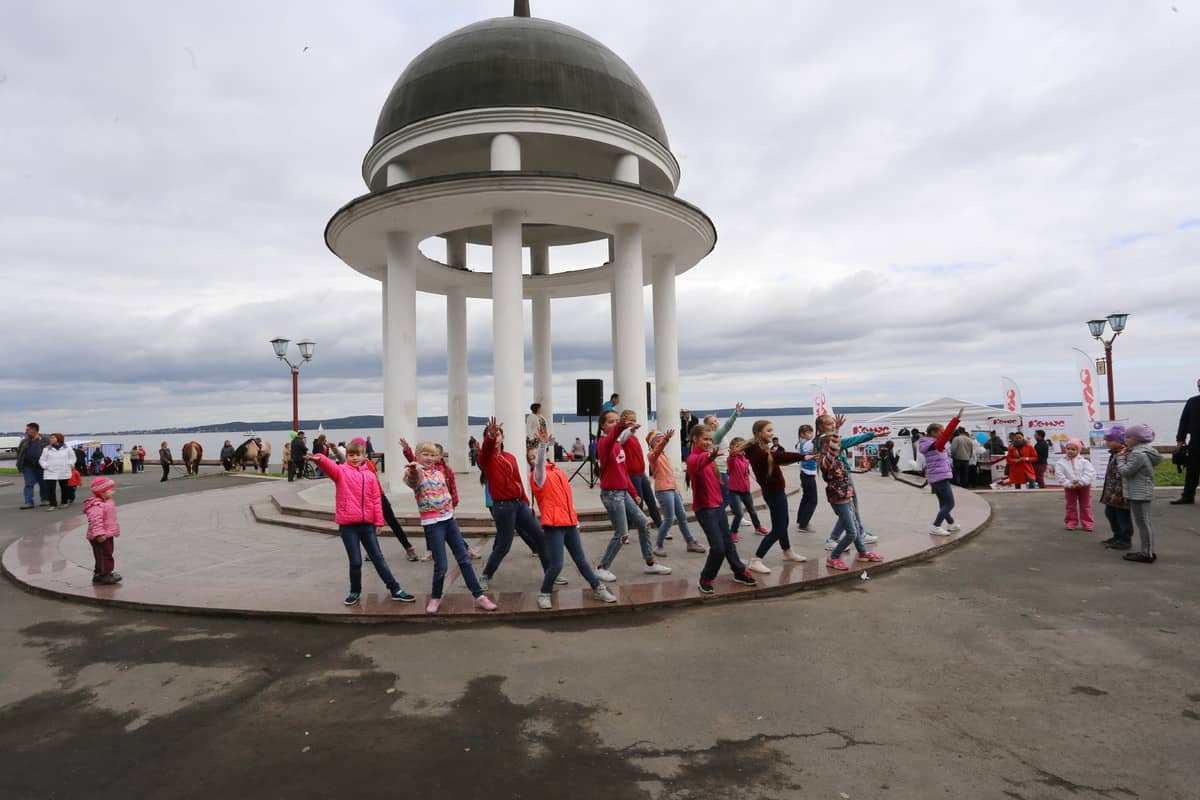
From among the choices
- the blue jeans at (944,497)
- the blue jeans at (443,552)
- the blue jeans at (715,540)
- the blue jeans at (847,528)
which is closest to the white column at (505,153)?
the blue jeans at (443,552)

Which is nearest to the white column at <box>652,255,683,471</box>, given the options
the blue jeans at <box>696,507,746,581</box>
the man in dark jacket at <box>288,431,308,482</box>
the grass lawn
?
the blue jeans at <box>696,507,746,581</box>

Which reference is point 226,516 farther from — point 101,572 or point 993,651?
point 993,651

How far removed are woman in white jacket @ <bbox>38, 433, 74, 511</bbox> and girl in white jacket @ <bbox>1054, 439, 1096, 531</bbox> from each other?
67.8 ft

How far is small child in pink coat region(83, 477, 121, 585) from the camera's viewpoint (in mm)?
7125

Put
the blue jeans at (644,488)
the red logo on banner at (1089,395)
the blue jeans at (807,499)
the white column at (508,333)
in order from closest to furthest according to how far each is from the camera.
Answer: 1. the blue jeans at (644,488)
2. the blue jeans at (807,499)
3. the white column at (508,333)
4. the red logo on banner at (1089,395)

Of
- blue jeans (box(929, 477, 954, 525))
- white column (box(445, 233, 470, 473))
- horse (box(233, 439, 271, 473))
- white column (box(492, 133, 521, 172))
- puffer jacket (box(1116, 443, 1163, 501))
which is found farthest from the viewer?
horse (box(233, 439, 271, 473))

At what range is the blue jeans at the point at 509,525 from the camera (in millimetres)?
6234

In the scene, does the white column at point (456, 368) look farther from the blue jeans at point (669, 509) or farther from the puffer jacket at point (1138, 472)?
the puffer jacket at point (1138, 472)

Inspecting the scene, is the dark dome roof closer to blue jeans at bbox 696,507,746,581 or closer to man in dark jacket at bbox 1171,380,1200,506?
blue jeans at bbox 696,507,746,581

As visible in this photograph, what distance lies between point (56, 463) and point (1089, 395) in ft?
97.2

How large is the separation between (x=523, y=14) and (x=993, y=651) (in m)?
16.5

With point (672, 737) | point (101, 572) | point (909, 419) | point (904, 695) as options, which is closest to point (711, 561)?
point (904, 695)

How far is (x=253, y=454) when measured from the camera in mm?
28672

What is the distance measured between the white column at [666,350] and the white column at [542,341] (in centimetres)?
495
